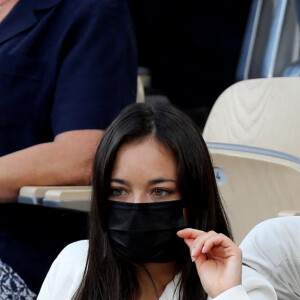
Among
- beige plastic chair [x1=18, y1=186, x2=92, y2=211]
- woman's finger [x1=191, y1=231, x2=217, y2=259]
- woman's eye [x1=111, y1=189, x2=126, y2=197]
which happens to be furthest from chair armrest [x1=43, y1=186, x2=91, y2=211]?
woman's finger [x1=191, y1=231, x2=217, y2=259]

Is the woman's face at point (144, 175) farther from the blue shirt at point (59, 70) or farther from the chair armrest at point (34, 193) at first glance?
the blue shirt at point (59, 70)

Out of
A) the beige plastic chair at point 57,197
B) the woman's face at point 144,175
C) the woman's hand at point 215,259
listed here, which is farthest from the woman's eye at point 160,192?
the beige plastic chair at point 57,197

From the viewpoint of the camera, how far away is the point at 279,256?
1966mm

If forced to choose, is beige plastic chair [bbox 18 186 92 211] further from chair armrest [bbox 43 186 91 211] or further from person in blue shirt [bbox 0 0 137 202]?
person in blue shirt [bbox 0 0 137 202]

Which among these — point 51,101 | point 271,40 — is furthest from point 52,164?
point 271,40

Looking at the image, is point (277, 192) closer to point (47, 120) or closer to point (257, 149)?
point (257, 149)

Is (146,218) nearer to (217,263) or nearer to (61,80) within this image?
(217,263)

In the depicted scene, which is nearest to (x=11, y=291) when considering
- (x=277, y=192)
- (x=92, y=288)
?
(x=92, y=288)

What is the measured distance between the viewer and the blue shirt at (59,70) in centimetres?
262

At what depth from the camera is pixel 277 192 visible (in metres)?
2.56

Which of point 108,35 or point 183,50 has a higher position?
point 108,35

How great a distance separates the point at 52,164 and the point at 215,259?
842mm

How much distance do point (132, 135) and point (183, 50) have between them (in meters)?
2.65

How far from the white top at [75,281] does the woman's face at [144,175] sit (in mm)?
185
